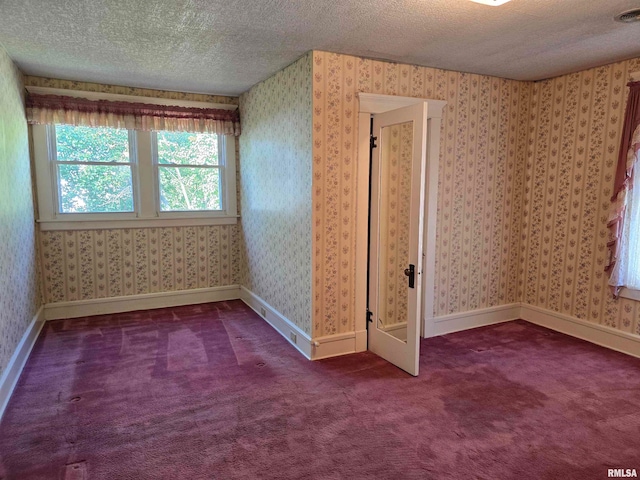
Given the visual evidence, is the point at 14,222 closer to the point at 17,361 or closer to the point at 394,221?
the point at 17,361

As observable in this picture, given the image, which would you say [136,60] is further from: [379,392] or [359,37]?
[379,392]

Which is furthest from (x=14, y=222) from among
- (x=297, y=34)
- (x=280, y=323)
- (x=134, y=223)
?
(x=297, y=34)

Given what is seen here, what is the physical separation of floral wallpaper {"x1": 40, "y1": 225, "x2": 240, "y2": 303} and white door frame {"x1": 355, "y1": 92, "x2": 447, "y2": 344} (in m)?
2.34

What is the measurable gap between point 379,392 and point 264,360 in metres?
1.05

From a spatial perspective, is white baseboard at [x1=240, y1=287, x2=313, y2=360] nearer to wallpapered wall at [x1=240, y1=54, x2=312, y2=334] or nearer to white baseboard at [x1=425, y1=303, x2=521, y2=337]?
wallpapered wall at [x1=240, y1=54, x2=312, y2=334]

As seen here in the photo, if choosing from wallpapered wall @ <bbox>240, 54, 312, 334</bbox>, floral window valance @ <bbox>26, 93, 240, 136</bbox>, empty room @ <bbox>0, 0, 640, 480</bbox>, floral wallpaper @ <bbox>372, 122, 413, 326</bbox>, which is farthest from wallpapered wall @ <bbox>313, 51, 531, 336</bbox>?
floral window valance @ <bbox>26, 93, 240, 136</bbox>

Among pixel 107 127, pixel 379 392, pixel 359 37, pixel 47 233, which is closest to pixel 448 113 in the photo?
pixel 359 37

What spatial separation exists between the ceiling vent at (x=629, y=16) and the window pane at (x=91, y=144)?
180 inches

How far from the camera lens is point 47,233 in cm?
450

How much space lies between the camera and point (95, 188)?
4688 millimetres

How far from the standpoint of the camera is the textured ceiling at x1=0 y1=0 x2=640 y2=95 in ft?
8.02

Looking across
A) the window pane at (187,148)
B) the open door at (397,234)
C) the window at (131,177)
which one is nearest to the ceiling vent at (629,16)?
the open door at (397,234)

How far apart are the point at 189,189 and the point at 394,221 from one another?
2813 millimetres

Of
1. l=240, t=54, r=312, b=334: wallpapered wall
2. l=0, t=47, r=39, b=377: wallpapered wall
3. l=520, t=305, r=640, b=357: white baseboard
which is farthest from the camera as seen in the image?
l=520, t=305, r=640, b=357: white baseboard
